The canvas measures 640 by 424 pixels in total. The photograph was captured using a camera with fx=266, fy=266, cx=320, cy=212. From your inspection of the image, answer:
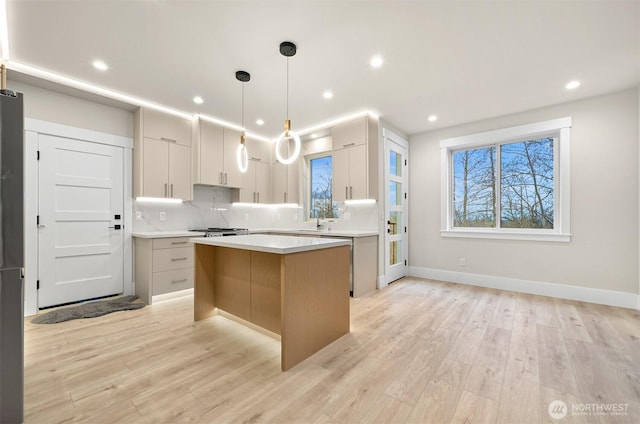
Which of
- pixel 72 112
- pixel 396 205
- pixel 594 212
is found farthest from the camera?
pixel 396 205

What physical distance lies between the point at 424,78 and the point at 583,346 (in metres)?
2.96

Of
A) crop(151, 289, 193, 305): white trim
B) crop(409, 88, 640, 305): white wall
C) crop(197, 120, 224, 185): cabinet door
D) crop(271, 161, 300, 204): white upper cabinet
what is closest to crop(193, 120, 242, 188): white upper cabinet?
crop(197, 120, 224, 185): cabinet door

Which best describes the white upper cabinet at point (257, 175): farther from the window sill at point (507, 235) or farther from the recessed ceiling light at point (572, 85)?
the recessed ceiling light at point (572, 85)

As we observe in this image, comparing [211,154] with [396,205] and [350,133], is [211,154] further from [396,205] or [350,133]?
[396,205]

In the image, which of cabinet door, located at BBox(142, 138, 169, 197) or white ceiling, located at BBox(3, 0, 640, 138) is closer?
white ceiling, located at BBox(3, 0, 640, 138)

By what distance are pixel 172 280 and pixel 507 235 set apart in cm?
490

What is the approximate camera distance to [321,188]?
510 cm

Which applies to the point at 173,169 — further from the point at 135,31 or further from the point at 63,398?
the point at 63,398

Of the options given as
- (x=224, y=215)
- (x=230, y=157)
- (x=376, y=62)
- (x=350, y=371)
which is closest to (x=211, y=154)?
(x=230, y=157)

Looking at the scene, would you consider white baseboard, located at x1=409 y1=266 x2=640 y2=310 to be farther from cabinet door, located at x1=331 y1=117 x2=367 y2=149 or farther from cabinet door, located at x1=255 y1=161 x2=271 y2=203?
cabinet door, located at x1=255 y1=161 x2=271 y2=203

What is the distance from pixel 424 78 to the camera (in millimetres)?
3010

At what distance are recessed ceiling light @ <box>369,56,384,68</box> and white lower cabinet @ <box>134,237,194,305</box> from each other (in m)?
3.21

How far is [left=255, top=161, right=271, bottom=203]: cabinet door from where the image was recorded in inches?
204

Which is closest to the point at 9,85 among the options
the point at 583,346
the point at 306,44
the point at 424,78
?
the point at 306,44
